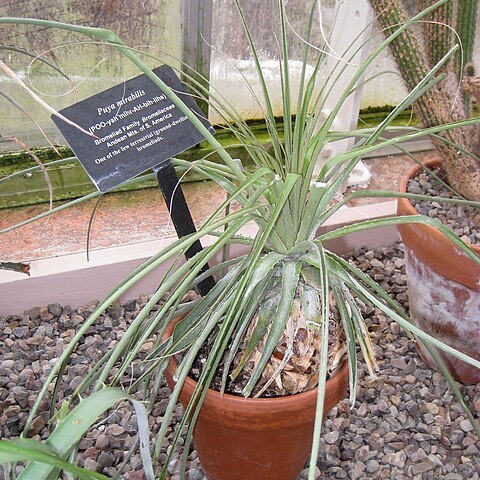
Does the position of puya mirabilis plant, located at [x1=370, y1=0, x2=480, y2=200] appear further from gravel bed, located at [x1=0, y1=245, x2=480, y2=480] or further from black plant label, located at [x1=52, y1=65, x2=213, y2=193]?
black plant label, located at [x1=52, y1=65, x2=213, y2=193]

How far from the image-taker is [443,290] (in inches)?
45.2

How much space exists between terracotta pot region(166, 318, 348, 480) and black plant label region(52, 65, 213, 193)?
24 centimetres

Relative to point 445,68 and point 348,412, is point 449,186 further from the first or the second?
point 348,412

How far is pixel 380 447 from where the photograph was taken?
43.7 inches

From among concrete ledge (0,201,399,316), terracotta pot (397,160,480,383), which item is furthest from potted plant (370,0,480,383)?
concrete ledge (0,201,399,316)

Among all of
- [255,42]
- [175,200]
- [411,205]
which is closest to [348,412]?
[411,205]

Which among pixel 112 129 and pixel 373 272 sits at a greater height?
pixel 112 129

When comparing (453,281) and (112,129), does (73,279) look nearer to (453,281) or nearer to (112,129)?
(112,129)

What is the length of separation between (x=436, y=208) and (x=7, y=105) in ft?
3.03

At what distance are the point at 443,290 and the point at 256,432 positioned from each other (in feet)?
1.47

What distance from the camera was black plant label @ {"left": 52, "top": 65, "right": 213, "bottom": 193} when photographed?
858 millimetres

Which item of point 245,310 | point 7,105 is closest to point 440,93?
point 245,310

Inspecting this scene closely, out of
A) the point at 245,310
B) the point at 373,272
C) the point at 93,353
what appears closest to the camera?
the point at 245,310

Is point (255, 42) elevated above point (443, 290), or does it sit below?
above
